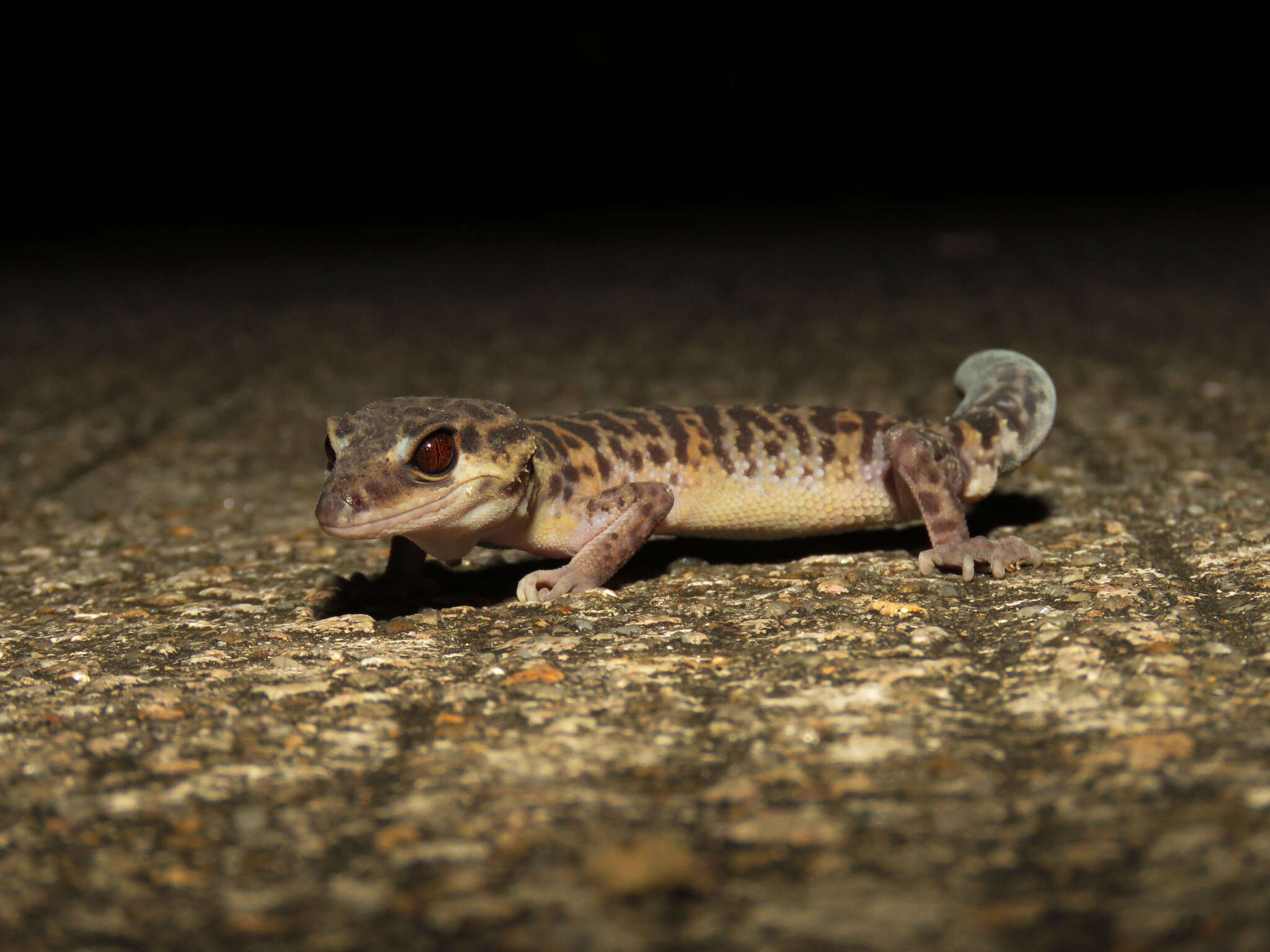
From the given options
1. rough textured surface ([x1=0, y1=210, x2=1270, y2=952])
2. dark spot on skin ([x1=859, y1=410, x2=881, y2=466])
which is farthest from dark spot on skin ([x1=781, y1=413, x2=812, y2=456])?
rough textured surface ([x1=0, y1=210, x2=1270, y2=952])

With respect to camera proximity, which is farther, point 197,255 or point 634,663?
point 197,255

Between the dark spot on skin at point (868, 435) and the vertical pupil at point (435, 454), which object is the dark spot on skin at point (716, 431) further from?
the vertical pupil at point (435, 454)

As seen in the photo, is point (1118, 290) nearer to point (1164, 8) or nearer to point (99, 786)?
point (1164, 8)

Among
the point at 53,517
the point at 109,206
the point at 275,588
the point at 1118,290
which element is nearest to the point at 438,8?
the point at 109,206

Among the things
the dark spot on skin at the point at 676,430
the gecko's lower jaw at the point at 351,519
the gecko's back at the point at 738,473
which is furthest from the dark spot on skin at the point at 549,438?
the gecko's lower jaw at the point at 351,519

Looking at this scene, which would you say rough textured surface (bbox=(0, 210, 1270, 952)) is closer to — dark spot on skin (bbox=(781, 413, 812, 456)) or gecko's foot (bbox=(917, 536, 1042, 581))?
gecko's foot (bbox=(917, 536, 1042, 581))

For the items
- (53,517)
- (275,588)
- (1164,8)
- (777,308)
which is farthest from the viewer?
(1164,8)

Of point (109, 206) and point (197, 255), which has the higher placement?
point (109, 206)
